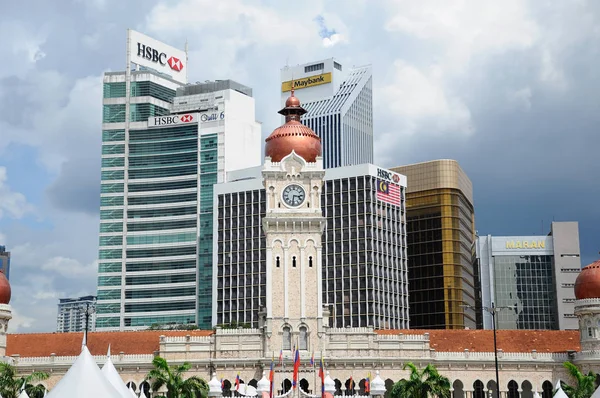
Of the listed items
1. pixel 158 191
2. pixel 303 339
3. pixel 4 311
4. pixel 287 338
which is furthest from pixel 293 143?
pixel 158 191

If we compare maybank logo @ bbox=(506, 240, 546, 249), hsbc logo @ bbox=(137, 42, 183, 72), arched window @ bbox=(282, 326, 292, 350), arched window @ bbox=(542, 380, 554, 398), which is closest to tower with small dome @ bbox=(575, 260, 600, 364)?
arched window @ bbox=(542, 380, 554, 398)

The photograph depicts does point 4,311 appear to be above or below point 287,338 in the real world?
above

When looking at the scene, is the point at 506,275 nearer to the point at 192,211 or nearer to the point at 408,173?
the point at 408,173

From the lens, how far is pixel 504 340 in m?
99.4

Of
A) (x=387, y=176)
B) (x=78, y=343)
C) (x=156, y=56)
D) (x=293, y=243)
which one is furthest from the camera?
(x=156, y=56)

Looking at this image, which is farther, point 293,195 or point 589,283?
point 293,195

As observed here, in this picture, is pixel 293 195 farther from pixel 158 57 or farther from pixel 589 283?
pixel 158 57

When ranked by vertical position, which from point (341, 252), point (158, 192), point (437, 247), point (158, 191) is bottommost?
point (341, 252)

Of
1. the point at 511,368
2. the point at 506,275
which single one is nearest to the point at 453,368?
the point at 511,368

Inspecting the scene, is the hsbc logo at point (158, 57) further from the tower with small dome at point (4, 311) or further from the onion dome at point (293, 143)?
the tower with small dome at point (4, 311)

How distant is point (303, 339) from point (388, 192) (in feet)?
215

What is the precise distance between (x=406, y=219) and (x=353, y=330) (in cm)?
8282

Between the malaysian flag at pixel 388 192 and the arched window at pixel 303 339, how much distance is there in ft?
206

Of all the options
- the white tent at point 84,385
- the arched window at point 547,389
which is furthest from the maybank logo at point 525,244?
the white tent at point 84,385
